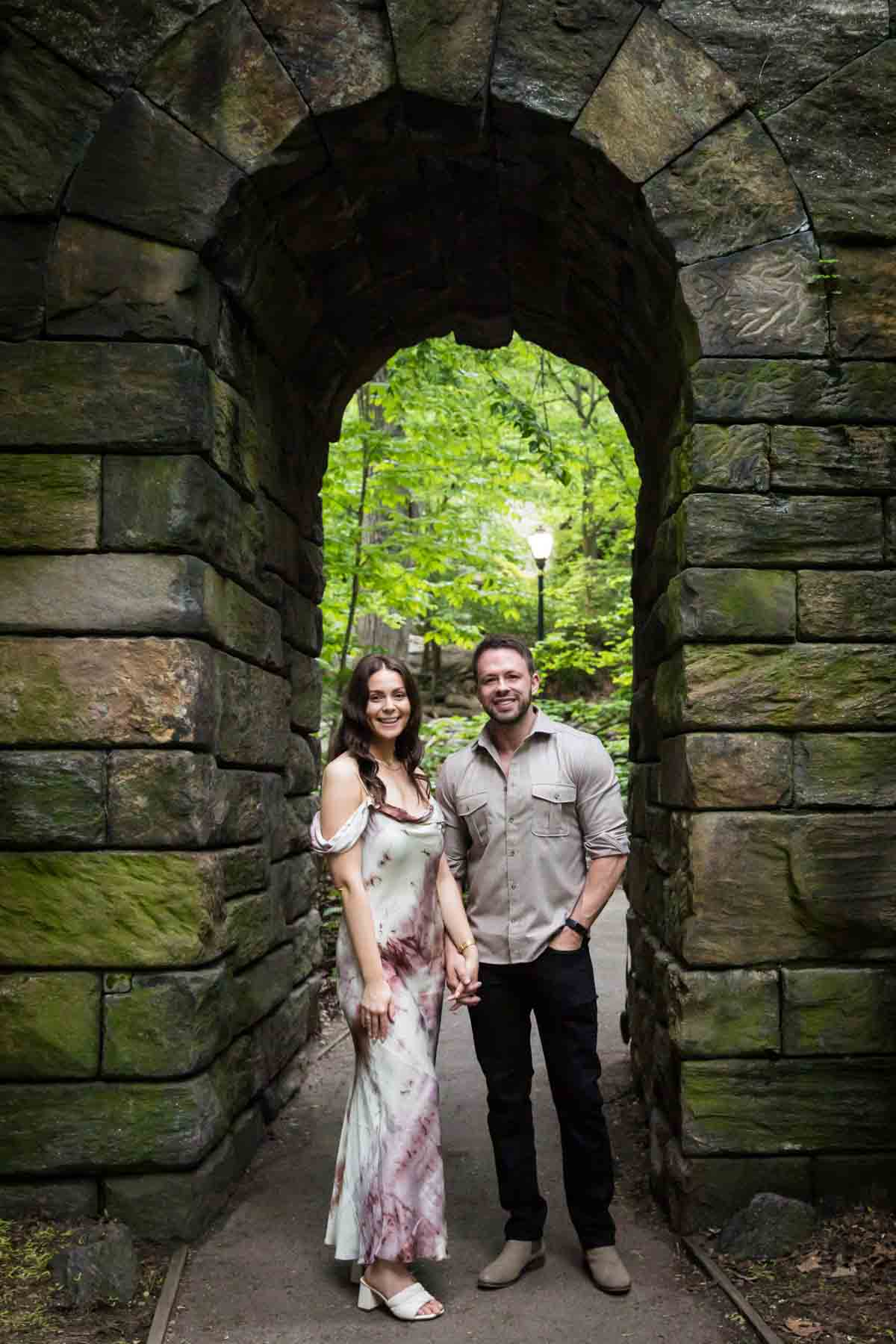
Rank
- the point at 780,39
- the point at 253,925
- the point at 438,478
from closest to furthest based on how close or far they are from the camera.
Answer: the point at 780,39
the point at 253,925
the point at 438,478

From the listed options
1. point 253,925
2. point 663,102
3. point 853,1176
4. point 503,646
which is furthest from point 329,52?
point 853,1176

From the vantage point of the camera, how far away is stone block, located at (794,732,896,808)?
386 centimetres

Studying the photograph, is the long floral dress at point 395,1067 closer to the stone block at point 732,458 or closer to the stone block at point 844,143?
the stone block at point 732,458

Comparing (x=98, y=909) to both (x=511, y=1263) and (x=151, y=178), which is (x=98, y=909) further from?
(x=151, y=178)

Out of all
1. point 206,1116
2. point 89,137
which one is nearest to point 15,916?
point 206,1116

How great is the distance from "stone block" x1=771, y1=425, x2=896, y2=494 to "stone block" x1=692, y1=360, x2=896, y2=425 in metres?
0.06

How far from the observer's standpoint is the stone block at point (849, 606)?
12.8 ft

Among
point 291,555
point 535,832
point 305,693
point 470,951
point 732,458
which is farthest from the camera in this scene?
point 305,693

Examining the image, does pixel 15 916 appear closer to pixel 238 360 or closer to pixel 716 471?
pixel 238 360

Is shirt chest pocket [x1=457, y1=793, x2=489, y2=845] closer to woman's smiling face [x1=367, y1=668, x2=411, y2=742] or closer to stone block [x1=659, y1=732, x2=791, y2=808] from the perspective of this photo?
woman's smiling face [x1=367, y1=668, x2=411, y2=742]

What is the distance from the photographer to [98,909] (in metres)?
3.76

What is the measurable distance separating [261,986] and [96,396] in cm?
263

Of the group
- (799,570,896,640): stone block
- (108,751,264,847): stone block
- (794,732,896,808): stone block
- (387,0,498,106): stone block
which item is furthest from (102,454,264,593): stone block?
(794,732,896,808): stone block

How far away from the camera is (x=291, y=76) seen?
157 inches
